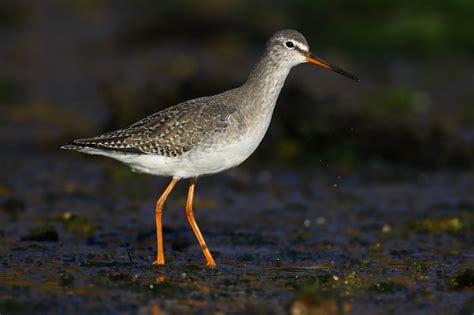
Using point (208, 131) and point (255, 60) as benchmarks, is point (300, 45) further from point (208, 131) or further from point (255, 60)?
point (255, 60)

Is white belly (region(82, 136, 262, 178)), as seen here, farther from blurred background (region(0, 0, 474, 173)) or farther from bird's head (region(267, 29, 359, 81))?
blurred background (region(0, 0, 474, 173))

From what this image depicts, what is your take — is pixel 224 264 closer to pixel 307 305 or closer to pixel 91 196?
pixel 307 305

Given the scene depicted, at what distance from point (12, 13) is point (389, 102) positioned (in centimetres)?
914

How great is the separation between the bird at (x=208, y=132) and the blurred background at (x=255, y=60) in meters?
4.58

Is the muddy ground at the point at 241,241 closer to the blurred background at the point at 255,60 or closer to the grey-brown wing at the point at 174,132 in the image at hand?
the blurred background at the point at 255,60

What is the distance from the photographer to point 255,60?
19.3 metres

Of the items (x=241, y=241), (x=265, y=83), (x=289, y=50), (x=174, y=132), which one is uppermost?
(x=289, y=50)

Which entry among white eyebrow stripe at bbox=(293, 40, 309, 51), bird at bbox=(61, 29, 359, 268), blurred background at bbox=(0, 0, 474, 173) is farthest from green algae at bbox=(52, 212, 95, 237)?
blurred background at bbox=(0, 0, 474, 173)

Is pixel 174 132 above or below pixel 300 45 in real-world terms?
below

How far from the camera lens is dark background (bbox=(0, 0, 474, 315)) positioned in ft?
27.6

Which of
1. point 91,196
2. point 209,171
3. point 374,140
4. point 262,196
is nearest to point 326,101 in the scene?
point 374,140

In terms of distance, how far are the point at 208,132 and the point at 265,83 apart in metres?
0.86

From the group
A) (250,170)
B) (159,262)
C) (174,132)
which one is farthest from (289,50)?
(250,170)

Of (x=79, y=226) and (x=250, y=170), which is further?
(x=250, y=170)
